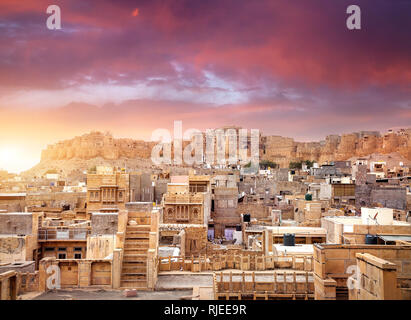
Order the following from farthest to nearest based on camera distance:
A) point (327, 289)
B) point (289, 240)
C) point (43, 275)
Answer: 1. point (289, 240)
2. point (43, 275)
3. point (327, 289)

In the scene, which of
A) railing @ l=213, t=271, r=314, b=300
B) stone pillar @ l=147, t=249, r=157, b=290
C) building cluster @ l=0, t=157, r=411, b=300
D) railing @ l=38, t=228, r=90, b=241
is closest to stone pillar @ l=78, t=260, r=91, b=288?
building cluster @ l=0, t=157, r=411, b=300

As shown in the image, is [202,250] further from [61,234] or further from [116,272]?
[116,272]

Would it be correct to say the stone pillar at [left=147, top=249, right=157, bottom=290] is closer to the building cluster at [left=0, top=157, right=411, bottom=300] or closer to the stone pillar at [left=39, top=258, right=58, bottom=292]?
the building cluster at [left=0, top=157, right=411, bottom=300]

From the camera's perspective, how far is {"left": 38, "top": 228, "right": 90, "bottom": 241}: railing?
22.4 metres

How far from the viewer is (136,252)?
51.5 feet

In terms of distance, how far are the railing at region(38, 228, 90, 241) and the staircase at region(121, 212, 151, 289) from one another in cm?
698

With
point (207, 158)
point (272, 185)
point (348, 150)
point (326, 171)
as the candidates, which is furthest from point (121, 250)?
point (348, 150)

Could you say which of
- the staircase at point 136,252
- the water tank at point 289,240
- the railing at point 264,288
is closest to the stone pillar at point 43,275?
the staircase at point 136,252

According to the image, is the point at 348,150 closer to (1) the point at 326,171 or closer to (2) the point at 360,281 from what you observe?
(1) the point at 326,171

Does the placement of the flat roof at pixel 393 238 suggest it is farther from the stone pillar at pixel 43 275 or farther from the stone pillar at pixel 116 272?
the stone pillar at pixel 43 275

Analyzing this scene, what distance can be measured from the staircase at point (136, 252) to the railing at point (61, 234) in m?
6.98

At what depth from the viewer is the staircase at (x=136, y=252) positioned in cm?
1476

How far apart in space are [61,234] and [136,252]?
344 inches

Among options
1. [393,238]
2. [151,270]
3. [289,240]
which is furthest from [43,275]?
[393,238]
